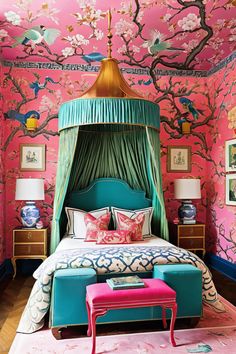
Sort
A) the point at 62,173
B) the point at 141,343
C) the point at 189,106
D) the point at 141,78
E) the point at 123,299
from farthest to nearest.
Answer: the point at 189,106 < the point at 141,78 < the point at 62,173 < the point at 141,343 < the point at 123,299

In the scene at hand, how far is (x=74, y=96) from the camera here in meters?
4.93

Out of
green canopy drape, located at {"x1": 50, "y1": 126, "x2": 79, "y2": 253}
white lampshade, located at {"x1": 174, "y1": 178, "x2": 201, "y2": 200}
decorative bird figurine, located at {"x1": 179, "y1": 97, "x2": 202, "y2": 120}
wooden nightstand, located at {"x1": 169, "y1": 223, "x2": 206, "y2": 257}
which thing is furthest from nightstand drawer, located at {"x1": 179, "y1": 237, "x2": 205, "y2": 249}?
decorative bird figurine, located at {"x1": 179, "y1": 97, "x2": 202, "y2": 120}

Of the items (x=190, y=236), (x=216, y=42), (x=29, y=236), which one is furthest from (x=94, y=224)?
(x=216, y=42)

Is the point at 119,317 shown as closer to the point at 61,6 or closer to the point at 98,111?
the point at 98,111

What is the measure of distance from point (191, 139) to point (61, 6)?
2.93 meters

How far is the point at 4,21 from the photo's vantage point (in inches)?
140

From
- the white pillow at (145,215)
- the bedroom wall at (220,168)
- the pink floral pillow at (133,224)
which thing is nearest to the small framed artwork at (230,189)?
the bedroom wall at (220,168)

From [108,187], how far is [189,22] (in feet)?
8.07

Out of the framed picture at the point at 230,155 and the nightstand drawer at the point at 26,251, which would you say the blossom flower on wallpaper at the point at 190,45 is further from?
the nightstand drawer at the point at 26,251

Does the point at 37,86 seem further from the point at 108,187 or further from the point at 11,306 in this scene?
the point at 11,306

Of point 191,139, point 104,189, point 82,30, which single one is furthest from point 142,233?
point 82,30

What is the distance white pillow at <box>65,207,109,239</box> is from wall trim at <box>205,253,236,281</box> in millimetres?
1952

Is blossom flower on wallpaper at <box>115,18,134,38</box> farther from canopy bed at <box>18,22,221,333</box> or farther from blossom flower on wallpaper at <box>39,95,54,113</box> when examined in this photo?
blossom flower on wallpaper at <box>39,95,54,113</box>

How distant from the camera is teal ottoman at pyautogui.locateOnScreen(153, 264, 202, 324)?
277 centimetres
